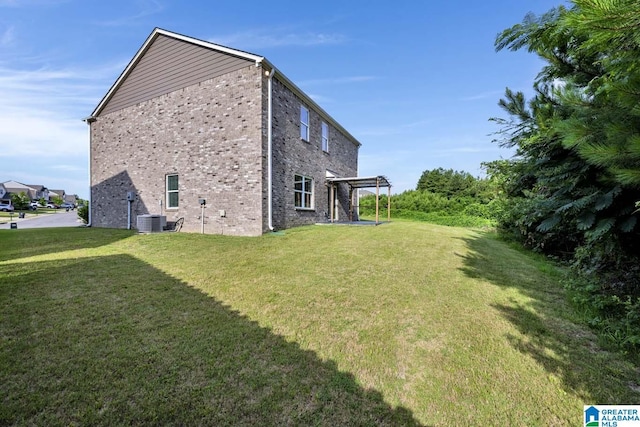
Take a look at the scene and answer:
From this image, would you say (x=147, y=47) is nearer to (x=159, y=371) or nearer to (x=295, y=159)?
(x=295, y=159)

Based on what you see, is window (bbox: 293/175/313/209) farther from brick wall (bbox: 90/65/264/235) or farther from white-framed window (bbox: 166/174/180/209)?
white-framed window (bbox: 166/174/180/209)

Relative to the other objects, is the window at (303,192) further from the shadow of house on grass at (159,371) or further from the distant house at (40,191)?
the distant house at (40,191)

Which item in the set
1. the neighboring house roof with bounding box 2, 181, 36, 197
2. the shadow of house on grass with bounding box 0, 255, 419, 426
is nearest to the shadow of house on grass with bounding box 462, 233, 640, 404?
the shadow of house on grass with bounding box 0, 255, 419, 426

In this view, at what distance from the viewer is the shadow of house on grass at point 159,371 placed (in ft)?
6.58

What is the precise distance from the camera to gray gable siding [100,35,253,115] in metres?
11.0

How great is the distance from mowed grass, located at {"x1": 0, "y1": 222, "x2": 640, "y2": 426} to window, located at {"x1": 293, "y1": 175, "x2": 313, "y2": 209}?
7.51 metres

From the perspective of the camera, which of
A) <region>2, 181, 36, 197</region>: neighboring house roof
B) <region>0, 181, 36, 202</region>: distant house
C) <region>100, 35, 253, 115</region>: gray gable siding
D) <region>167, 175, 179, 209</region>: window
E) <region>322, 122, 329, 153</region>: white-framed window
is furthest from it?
<region>2, 181, 36, 197</region>: neighboring house roof

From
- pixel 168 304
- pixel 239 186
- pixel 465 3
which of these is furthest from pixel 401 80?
pixel 168 304

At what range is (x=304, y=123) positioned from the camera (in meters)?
13.5

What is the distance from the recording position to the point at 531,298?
450 cm

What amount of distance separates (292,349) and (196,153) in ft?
34.2

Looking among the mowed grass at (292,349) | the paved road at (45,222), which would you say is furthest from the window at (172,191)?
the paved road at (45,222)

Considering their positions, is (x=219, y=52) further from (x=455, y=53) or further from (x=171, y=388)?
(x=171, y=388)

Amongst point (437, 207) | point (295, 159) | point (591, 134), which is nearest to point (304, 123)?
point (295, 159)
